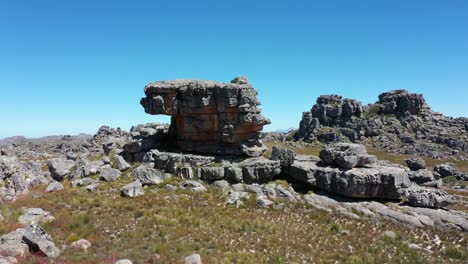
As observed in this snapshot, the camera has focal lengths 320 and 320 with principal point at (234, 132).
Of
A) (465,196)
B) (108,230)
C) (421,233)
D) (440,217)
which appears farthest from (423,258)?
(465,196)

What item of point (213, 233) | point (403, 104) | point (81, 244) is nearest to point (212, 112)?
point (213, 233)

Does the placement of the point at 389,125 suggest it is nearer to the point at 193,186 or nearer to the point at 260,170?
the point at 260,170

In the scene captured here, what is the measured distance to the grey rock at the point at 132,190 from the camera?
29.7 metres

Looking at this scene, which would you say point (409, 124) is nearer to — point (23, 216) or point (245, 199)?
point (245, 199)

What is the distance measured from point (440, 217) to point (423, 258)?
31.9 ft

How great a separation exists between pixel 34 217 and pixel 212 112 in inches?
828

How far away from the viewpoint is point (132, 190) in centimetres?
2998

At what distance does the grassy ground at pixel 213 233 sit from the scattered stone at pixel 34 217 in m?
0.46

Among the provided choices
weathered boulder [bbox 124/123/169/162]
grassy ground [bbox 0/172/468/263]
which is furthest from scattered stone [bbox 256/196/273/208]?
weathered boulder [bbox 124/123/169/162]

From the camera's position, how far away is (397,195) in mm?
31391

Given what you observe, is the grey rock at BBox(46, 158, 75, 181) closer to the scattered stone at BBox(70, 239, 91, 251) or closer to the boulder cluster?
the scattered stone at BBox(70, 239, 91, 251)

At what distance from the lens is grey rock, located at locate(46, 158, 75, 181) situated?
120 ft

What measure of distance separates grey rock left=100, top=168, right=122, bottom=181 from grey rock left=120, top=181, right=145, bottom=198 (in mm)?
5043

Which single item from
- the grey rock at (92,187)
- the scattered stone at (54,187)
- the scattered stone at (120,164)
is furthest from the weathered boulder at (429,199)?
the scattered stone at (54,187)
